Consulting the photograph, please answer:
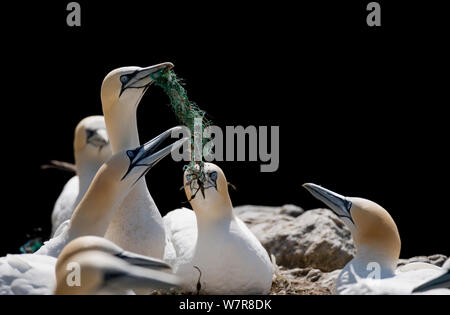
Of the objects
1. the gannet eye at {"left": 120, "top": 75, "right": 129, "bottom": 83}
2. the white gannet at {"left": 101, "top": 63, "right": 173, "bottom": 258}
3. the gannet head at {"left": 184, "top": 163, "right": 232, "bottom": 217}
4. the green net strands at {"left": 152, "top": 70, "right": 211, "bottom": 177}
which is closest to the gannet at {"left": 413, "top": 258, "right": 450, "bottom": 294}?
the gannet head at {"left": 184, "top": 163, "right": 232, "bottom": 217}

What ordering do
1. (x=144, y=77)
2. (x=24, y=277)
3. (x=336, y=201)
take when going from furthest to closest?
(x=144, y=77)
(x=336, y=201)
(x=24, y=277)

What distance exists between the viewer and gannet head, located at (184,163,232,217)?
6.81 meters

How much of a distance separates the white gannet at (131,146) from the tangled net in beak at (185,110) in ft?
0.28

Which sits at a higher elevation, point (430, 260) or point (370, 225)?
point (370, 225)

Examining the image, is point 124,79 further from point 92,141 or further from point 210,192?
point 92,141

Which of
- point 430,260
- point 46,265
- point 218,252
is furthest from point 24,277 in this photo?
point 430,260

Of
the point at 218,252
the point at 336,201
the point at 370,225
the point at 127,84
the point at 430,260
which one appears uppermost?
the point at 127,84

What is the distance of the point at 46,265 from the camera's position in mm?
6113

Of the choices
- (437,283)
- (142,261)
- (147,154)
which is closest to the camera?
(142,261)

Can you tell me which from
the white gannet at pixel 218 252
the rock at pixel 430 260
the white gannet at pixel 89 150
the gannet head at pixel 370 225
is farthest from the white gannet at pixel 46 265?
the rock at pixel 430 260

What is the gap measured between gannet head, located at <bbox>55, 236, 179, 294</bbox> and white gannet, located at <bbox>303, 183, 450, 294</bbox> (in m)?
1.41

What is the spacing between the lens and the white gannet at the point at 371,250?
621 cm

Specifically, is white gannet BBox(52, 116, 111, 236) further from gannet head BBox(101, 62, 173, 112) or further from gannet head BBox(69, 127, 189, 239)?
gannet head BBox(69, 127, 189, 239)

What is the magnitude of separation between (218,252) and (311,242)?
174cm
